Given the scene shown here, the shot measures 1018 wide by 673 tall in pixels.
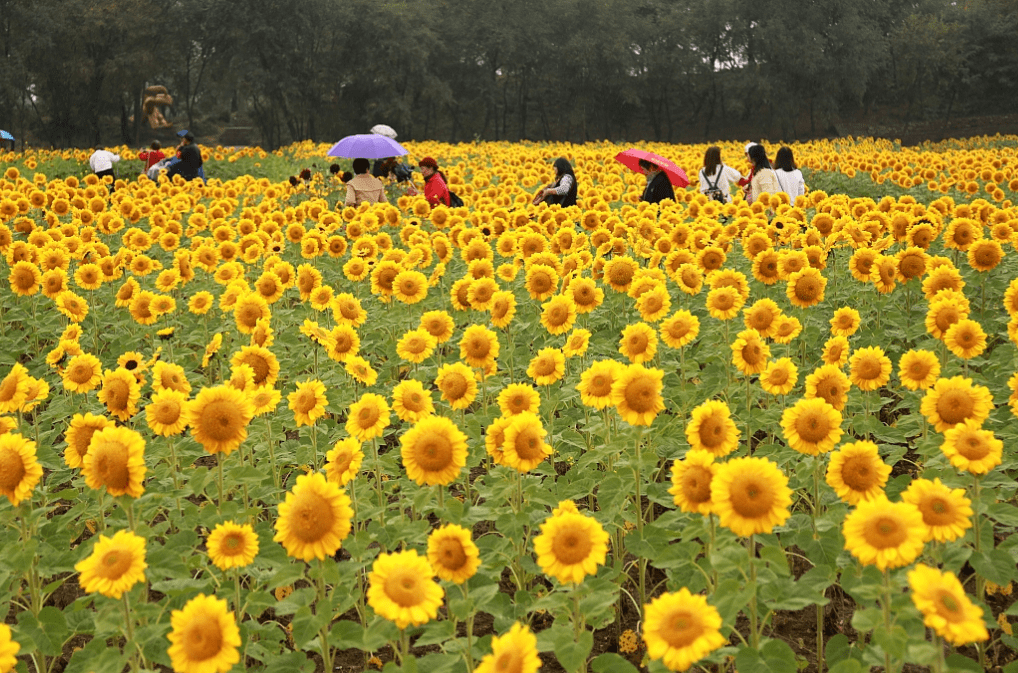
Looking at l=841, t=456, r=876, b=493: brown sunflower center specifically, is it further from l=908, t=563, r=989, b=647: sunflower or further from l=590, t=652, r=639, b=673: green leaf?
l=590, t=652, r=639, b=673: green leaf

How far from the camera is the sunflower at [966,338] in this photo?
4.44 metres

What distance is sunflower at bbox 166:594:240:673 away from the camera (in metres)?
2.63

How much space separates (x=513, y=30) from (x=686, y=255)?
54748mm

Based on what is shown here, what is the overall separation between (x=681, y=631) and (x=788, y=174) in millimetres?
11670

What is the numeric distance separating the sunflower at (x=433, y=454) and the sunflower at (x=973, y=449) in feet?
6.10

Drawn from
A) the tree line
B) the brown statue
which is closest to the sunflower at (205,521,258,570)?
the tree line

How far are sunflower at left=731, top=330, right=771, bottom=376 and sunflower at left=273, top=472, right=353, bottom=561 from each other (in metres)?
2.33

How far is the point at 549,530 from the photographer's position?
2.87 meters

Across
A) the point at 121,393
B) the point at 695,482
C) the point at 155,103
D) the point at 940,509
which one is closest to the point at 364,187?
the point at 121,393

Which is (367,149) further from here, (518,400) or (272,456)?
(518,400)

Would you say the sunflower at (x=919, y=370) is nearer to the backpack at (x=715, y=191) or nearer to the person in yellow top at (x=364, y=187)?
the backpack at (x=715, y=191)

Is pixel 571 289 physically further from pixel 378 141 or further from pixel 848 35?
pixel 848 35

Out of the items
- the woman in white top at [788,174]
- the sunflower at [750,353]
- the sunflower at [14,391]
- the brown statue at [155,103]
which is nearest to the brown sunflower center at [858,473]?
the sunflower at [750,353]

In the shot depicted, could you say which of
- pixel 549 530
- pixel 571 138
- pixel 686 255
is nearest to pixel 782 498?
pixel 549 530
